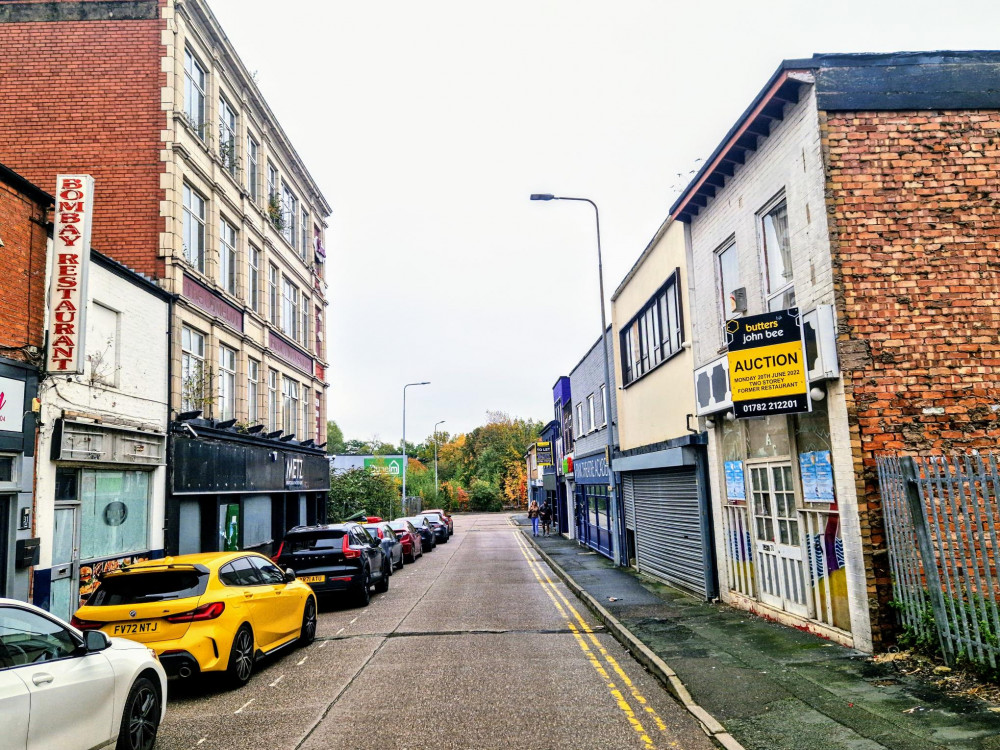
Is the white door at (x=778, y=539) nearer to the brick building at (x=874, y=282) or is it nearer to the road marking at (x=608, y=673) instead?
the brick building at (x=874, y=282)

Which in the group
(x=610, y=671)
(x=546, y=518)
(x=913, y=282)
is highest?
(x=913, y=282)

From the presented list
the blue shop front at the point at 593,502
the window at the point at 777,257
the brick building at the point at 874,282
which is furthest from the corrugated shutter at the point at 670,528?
the window at the point at 777,257

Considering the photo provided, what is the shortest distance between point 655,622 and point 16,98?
18.3 m

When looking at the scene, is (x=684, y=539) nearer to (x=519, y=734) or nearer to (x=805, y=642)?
(x=805, y=642)

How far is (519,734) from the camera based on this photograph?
21.6 ft

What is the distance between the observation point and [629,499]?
2084cm

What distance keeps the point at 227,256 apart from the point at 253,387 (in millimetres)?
4233

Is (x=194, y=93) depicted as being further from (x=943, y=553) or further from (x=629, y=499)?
(x=943, y=553)

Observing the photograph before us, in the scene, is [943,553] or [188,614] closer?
[943,553]

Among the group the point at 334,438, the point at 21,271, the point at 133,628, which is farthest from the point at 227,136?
the point at 334,438

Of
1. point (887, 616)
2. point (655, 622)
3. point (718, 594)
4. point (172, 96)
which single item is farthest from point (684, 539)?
point (172, 96)

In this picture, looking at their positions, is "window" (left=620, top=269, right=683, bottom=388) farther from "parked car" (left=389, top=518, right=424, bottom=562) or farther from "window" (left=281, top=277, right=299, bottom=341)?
"window" (left=281, top=277, right=299, bottom=341)

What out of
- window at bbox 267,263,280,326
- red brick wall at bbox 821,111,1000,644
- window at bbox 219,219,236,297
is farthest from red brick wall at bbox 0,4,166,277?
red brick wall at bbox 821,111,1000,644

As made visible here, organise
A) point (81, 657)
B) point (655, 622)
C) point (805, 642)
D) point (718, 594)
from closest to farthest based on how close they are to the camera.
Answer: point (81, 657) → point (805, 642) → point (655, 622) → point (718, 594)
